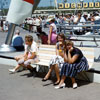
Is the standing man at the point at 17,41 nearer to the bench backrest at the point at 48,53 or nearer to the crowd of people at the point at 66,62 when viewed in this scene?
the bench backrest at the point at 48,53

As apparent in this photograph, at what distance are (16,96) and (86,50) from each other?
2.00m

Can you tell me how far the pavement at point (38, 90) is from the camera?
5195 mm

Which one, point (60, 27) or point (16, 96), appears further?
point (60, 27)

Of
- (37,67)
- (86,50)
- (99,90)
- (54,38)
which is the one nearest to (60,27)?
(54,38)

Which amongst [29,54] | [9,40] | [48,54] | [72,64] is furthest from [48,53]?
[9,40]

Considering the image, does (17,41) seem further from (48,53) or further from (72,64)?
(72,64)

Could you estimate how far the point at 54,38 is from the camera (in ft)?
28.4

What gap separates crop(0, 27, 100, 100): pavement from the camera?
5.20 meters

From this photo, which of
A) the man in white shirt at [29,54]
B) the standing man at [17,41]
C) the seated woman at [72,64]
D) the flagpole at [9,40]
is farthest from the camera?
the standing man at [17,41]

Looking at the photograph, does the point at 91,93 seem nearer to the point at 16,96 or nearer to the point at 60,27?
the point at 16,96

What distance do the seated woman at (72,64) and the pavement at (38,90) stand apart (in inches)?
9.9

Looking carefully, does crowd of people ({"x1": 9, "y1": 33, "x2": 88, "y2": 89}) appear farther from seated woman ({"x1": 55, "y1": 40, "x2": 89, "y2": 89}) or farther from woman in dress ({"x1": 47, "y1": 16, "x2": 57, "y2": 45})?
woman in dress ({"x1": 47, "y1": 16, "x2": 57, "y2": 45})

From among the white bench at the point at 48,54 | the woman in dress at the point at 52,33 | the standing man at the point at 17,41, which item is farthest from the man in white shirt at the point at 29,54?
the standing man at the point at 17,41

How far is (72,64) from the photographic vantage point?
5664mm
